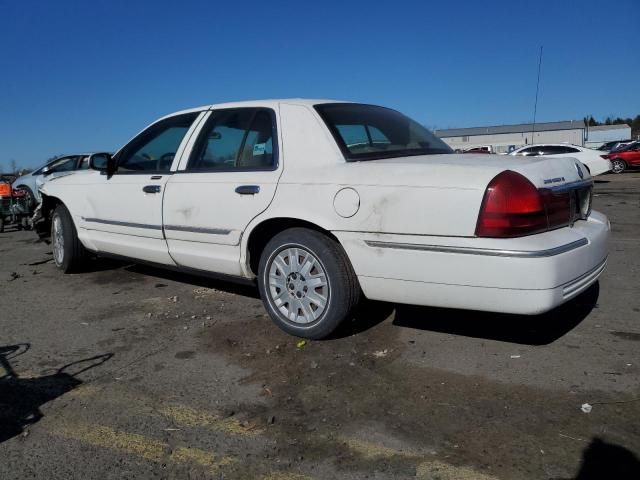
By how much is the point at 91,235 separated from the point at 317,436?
151 inches

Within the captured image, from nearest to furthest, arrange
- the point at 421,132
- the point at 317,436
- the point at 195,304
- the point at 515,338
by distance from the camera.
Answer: the point at 317,436, the point at 515,338, the point at 421,132, the point at 195,304

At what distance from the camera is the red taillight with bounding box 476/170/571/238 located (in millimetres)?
2938

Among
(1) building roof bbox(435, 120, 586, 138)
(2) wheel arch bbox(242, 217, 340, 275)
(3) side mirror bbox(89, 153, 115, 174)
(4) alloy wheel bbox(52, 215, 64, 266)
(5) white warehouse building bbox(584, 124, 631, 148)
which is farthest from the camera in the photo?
(5) white warehouse building bbox(584, 124, 631, 148)

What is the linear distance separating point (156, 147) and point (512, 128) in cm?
7701

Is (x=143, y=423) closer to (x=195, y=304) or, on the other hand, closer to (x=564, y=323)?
(x=195, y=304)

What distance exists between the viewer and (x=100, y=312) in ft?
15.3

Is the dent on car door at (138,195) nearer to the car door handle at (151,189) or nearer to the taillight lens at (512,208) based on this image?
the car door handle at (151,189)

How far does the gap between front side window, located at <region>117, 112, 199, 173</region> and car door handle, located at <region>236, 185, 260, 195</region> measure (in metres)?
1.04

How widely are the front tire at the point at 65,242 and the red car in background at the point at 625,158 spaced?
85.3ft

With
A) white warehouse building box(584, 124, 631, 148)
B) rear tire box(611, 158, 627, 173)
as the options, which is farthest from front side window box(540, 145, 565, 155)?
white warehouse building box(584, 124, 631, 148)

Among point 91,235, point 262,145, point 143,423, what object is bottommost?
point 143,423

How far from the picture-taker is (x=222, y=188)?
4113 mm

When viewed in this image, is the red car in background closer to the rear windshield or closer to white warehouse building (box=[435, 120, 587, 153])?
the rear windshield

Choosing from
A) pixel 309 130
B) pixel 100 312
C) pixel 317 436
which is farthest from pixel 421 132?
pixel 100 312
